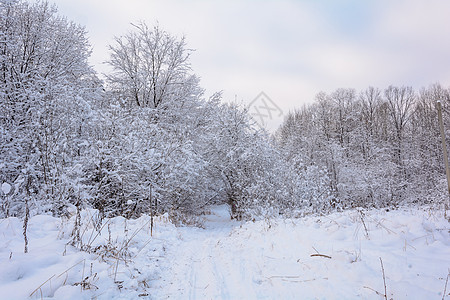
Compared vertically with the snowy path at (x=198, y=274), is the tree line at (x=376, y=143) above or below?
above

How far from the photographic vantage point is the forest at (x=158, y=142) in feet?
24.8

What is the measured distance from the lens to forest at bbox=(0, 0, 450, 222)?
24.8 ft

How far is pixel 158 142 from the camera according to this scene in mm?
10680

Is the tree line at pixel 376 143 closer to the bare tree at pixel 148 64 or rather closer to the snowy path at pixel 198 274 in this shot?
the bare tree at pixel 148 64

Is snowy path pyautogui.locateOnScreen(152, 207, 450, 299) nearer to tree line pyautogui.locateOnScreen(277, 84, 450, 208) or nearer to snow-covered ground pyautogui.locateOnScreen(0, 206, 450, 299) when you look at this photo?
snow-covered ground pyautogui.locateOnScreen(0, 206, 450, 299)

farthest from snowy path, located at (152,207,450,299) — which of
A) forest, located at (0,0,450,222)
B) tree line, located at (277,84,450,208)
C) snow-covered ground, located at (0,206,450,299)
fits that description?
tree line, located at (277,84,450,208)

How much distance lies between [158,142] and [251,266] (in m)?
8.04

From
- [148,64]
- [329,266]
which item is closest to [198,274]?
[329,266]

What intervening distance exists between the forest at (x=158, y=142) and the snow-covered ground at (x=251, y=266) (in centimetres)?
142

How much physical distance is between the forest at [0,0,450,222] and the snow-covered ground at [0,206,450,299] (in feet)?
4.64

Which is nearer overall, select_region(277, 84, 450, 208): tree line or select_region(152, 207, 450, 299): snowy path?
select_region(152, 207, 450, 299): snowy path

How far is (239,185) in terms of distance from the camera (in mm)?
12117

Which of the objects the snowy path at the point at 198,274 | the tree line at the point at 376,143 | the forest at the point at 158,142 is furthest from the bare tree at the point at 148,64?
the snowy path at the point at 198,274

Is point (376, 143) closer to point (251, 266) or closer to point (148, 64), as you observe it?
point (148, 64)
